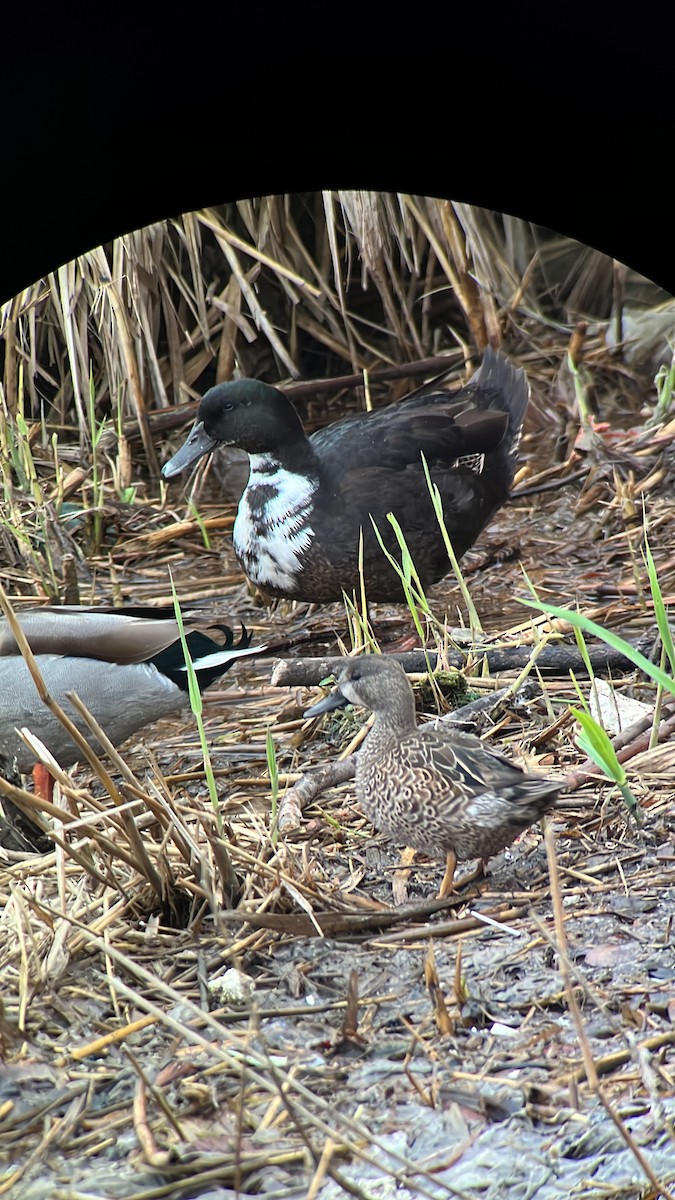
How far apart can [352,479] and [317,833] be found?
30.3 inches

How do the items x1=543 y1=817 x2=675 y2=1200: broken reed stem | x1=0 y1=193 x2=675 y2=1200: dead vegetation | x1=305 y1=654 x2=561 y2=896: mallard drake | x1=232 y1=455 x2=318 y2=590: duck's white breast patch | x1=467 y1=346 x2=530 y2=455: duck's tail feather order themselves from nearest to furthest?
x1=543 y1=817 x2=675 y2=1200: broken reed stem, x1=0 y1=193 x2=675 y2=1200: dead vegetation, x1=305 y1=654 x2=561 y2=896: mallard drake, x1=232 y1=455 x2=318 y2=590: duck's white breast patch, x1=467 y1=346 x2=530 y2=455: duck's tail feather

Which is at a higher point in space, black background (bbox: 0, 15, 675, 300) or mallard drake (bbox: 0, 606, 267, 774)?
black background (bbox: 0, 15, 675, 300)

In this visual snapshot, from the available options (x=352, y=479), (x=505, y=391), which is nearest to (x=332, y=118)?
(x=352, y=479)

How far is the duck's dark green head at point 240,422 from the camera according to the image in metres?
2.14

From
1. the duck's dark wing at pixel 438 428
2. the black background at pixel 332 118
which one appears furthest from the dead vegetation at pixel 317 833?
the black background at pixel 332 118

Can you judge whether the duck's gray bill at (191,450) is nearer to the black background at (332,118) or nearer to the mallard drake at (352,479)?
the mallard drake at (352,479)

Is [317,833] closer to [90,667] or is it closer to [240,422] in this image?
[90,667]

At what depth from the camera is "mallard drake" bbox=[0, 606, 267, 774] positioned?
70.3 inches

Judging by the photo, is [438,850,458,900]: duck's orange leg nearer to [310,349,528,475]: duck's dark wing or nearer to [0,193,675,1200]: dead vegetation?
[0,193,675,1200]: dead vegetation

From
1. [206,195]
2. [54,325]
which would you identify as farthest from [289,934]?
[54,325]

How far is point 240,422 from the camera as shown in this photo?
215 cm

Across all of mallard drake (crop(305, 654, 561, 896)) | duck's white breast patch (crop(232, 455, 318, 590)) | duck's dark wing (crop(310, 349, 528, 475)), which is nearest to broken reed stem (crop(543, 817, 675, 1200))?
mallard drake (crop(305, 654, 561, 896))

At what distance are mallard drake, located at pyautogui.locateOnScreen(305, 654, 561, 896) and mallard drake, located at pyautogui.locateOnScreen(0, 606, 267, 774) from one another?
442 millimetres

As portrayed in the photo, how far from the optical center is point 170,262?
2.36m
